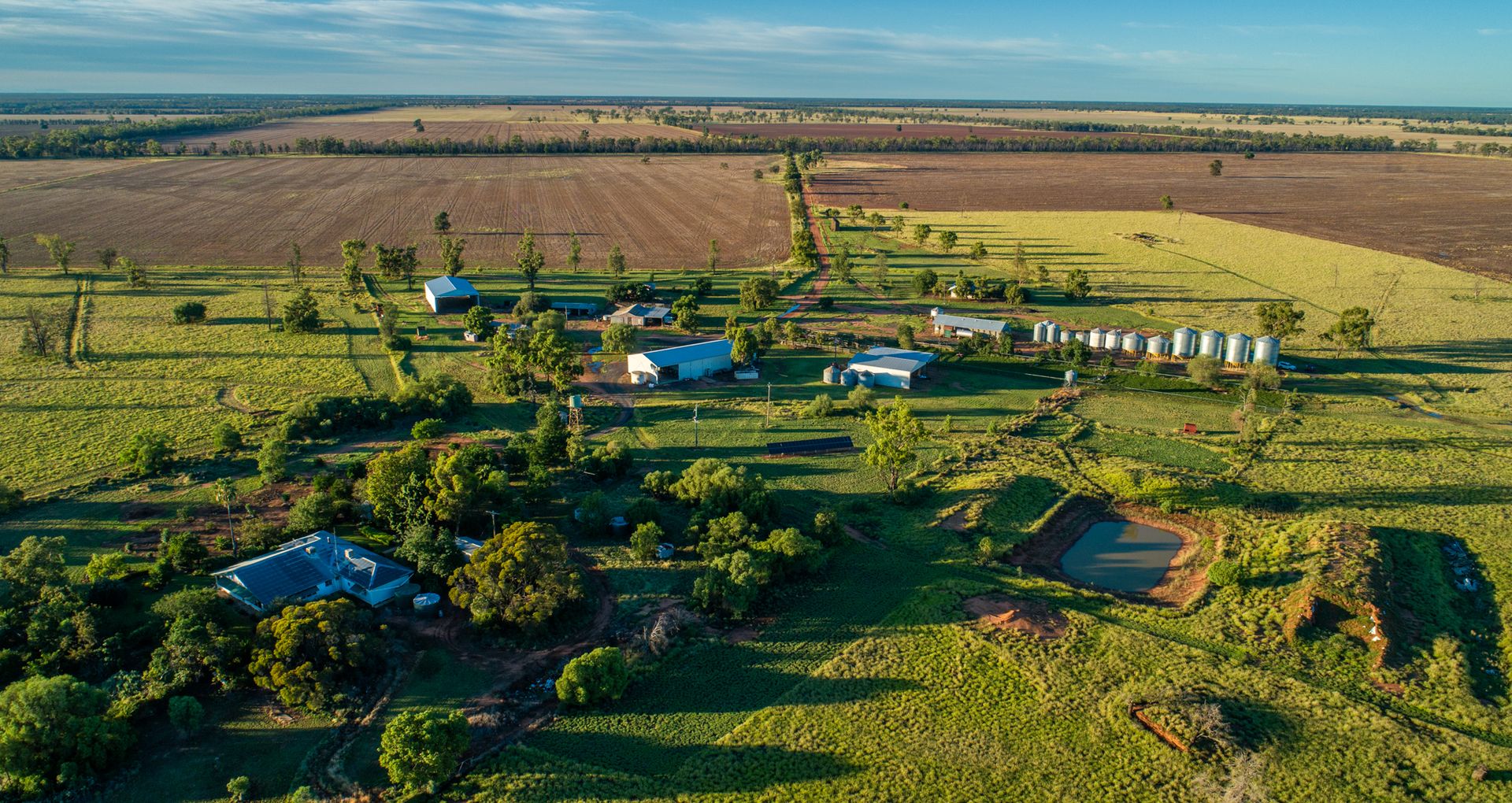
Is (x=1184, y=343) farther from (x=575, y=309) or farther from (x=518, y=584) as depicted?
(x=518, y=584)

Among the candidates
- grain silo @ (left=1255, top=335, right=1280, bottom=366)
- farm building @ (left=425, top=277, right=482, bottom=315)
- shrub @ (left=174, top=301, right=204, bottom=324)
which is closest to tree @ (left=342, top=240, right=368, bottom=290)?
Answer: farm building @ (left=425, top=277, right=482, bottom=315)

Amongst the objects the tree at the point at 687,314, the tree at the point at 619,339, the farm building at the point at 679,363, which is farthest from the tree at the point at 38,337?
the tree at the point at 687,314

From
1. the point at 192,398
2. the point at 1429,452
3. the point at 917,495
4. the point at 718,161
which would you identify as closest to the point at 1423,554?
the point at 1429,452

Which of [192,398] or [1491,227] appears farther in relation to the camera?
[1491,227]

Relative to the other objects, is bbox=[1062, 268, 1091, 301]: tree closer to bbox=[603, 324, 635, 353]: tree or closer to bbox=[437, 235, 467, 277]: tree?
bbox=[603, 324, 635, 353]: tree

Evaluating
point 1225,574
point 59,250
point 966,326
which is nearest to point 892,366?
point 966,326

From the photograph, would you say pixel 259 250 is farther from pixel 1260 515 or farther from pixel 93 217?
pixel 1260 515
